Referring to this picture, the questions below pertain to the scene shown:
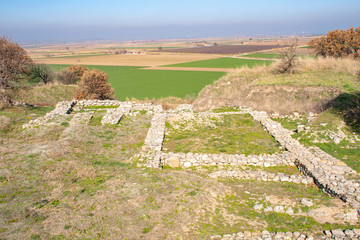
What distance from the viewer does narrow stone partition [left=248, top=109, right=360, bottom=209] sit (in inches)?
264

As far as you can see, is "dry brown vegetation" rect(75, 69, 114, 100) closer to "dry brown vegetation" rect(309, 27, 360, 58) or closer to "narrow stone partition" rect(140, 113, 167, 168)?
"narrow stone partition" rect(140, 113, 167, 168)

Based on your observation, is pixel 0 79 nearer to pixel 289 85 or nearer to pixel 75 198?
pixel 75 198

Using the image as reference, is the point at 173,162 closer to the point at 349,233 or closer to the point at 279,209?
the point at 279,209

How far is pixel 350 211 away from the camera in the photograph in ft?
19.7

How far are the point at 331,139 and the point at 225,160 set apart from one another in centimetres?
520

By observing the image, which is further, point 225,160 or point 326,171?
point 225,160

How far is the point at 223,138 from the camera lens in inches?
455

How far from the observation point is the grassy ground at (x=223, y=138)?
10344 mm

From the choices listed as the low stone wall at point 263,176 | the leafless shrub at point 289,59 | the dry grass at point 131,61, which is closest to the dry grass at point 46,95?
the low stone wall at point 263,176

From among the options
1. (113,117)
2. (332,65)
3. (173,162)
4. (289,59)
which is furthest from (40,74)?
(332,65)

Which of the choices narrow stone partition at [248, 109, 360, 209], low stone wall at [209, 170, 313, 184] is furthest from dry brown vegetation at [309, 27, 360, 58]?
low stone wall at [209, 170, 313, 184]

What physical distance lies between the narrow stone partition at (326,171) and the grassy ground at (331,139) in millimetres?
723

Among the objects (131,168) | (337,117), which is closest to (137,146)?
(131,168)

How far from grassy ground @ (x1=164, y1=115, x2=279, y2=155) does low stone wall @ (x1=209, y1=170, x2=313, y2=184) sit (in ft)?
5.30
